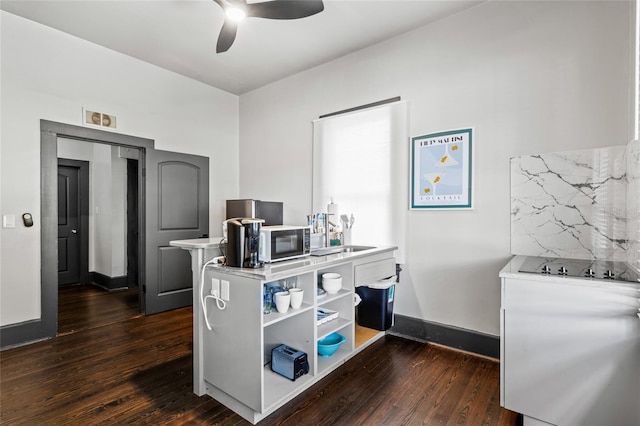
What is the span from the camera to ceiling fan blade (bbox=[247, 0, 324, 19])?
7.13 feet

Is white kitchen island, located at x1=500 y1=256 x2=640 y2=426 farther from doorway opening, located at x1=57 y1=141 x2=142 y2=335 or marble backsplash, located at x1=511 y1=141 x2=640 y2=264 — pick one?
doorway opening, located at x1=57 y1=141 x2=142 y2=335

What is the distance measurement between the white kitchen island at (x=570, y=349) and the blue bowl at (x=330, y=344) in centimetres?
114

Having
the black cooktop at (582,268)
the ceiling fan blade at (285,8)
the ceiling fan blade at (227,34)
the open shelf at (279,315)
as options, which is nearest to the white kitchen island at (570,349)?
the black cooktop at (582,268)

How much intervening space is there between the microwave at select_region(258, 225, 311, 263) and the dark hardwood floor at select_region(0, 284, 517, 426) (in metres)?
0.93

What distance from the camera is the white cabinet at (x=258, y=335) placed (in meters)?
1.79

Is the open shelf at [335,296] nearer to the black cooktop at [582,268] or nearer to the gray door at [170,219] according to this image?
the black cooktop at [582,268]

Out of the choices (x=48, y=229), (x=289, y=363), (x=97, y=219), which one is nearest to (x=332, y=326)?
(x=289, y=363)

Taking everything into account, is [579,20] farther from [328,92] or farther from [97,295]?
[97,295]

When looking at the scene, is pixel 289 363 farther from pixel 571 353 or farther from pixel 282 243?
pixel 571 353

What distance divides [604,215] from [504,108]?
3.53ft

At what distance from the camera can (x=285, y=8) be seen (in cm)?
224

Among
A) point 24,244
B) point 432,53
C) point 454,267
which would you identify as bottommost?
point 454,267

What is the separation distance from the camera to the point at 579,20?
2324mm

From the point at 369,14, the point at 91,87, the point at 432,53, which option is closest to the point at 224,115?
the point at 91,87
